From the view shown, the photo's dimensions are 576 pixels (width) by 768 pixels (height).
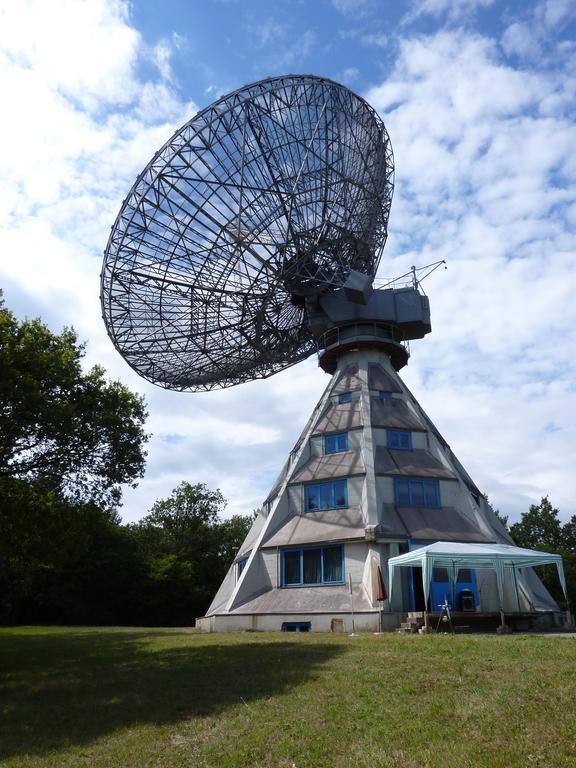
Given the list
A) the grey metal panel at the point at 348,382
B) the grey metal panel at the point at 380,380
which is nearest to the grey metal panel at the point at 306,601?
the grey metal panel at the point at 348,382

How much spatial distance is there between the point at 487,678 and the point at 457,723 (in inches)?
119

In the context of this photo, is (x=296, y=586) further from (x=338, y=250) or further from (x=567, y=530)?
(x=567, y=530)

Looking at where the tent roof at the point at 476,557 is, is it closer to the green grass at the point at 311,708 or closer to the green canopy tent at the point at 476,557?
the green canopy tent at the point at 476,557

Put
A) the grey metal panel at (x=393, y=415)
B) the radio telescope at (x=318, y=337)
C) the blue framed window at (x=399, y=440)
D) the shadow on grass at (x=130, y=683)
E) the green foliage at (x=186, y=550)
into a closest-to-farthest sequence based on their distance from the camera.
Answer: the shadow on grass at (x=130, y=683) < the radio telescope at (x=318, y=337) < the blue framed window at (x=399, y=440) < the grey metal panel at (x=393, y=415) < the green foliage at (x=186, y=550)

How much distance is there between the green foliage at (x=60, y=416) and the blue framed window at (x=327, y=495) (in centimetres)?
1235

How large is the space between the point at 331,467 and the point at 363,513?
12.6 feet

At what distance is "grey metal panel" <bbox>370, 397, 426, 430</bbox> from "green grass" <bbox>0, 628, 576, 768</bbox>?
57.9 feet

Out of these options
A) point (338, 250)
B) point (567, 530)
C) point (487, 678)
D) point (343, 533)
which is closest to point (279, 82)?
point (338, 250)

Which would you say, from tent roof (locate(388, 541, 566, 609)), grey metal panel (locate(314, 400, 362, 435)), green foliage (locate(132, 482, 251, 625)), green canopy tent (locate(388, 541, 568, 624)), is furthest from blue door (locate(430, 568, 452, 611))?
green foliage (locate(132, 482, 251, 625))

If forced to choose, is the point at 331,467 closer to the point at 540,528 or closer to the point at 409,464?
the point at 409,464

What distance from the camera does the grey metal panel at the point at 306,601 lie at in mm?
29359

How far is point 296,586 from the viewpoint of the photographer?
104 feet

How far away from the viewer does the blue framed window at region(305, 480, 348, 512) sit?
110 ft

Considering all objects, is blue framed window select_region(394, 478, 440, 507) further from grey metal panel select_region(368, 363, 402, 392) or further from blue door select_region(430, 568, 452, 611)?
grey metal panel select_region(368, 363, 402, 392)
